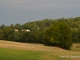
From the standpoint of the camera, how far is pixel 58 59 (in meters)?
25.0

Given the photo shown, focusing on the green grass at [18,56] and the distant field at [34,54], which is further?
the distant field at [34,54]

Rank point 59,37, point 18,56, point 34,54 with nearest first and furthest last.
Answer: point 18,56, point 34,54, point 59,37

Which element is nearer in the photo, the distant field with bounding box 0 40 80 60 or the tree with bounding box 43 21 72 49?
the distant field with bounding box 0 40 80 60

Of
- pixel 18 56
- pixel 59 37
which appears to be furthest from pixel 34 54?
pixel 59 37

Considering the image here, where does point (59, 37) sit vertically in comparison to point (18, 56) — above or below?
above

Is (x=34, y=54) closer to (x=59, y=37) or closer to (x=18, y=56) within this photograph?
(x=18, y=56)

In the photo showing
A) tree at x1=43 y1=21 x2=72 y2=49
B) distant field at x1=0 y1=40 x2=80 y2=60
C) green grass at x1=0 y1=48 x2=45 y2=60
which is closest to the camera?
green grass at x1=0 y1=48 x2=45 y2=60

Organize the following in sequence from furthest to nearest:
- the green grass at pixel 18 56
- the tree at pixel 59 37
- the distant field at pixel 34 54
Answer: the tree at pixel 59 37, the distant field at pixel 34 54, the green grass at pixel 18 56

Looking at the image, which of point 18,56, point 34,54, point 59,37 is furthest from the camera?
point 59,37

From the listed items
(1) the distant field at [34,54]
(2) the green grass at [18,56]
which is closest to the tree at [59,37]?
(1) the distant field at [34,54]

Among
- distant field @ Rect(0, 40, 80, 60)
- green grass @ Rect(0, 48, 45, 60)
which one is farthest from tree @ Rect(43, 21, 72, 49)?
green grass @ Rect(0, 48, 45, 60)

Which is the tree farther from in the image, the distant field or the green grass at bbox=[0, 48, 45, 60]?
the green grass at bbox=[0, 48, 45, 60]

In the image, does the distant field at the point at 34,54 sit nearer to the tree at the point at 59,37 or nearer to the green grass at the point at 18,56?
the green grass at the point at 18,56

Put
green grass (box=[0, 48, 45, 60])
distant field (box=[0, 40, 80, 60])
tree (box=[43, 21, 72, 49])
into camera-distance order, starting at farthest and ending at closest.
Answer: tree (box=[43, 21, 72, 49]) < distant field (box=[0, 40, 80, 60]) < green grass (box=[0, 48, 45, 60])
